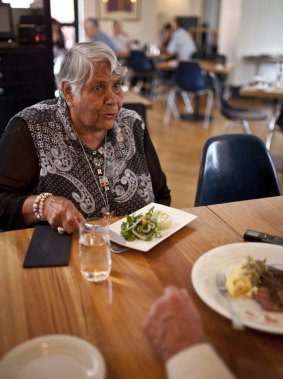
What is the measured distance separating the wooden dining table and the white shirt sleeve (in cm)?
7

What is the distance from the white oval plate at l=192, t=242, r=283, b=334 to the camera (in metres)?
0.82

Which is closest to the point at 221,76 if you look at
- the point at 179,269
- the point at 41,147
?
the point at 41,147

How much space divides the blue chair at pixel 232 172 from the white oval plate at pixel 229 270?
0.80 meters

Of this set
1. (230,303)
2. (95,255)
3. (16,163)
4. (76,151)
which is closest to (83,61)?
(76,151)

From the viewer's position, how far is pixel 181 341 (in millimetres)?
680

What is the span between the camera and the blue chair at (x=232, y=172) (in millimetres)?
1913

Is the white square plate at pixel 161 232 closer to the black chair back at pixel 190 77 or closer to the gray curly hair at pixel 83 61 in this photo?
the gray curly hair at pixel 83 61

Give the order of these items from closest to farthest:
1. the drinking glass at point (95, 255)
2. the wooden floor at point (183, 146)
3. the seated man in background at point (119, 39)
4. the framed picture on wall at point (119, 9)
Result: the drinking glass at point (95, 255) < the wooden floor at point (183, 146) < the seated man in background at point (119, 39) < the framed picture on wall at point (119, 9)

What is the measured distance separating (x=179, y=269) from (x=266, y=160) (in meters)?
1.07

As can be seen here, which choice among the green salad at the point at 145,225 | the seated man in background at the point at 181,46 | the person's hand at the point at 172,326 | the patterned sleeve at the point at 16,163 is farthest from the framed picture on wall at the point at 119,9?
the person's hand at the point at 172,326

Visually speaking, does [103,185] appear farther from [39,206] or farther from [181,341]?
[181,341]

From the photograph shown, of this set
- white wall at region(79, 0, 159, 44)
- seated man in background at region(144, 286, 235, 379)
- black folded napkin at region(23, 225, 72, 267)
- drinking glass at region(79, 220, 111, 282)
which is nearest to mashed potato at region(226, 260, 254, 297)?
seated man in background at region(144, 286, 235, 379)

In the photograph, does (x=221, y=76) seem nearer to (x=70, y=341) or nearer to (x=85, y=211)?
(x=85, y=211)

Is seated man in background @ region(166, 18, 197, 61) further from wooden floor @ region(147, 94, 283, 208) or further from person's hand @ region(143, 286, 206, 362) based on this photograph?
person's hand @ region(143, 286, 206, 362)
